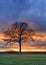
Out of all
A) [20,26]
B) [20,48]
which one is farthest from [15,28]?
[20,48]

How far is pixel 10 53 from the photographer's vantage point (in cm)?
3781

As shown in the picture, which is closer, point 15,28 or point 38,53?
point 38,53

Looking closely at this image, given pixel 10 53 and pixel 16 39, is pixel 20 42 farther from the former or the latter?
pixel 10 53

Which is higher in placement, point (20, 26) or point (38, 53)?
point (20, 26)

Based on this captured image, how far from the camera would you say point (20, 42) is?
4322 centimetres

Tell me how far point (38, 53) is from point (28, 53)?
6.51 feet

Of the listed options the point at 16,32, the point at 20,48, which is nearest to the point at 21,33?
the point at 16,32

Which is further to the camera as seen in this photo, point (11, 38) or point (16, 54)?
point (11, 38)

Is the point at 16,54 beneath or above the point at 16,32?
beneath

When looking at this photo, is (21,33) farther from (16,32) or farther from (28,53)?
(28,53)

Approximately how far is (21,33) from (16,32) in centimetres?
89

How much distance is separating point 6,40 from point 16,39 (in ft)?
5.50

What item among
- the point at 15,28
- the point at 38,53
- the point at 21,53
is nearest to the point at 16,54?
the point at 21,53

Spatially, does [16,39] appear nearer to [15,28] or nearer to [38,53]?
[15,28]
